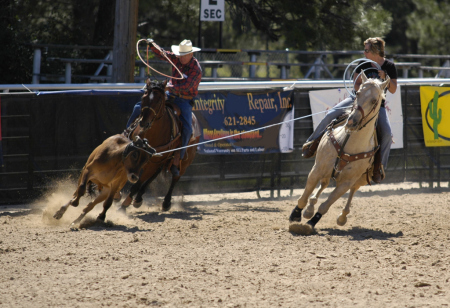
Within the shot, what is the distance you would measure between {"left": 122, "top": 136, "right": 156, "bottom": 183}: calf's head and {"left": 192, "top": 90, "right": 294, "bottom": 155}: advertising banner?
3063 mm

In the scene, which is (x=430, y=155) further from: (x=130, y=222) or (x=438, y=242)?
(x=130, y=222)

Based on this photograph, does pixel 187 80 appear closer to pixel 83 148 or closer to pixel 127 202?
pixel 127 202

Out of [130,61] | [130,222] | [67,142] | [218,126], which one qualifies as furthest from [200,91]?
[130,222]

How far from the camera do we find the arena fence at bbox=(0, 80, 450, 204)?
920 centimetres

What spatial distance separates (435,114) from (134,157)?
23.9 feet

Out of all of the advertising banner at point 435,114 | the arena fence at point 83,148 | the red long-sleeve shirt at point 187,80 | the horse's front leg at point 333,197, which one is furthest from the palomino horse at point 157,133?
the advertising banner at point 435,114

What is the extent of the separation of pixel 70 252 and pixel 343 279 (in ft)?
9.41

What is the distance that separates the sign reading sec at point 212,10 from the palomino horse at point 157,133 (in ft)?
22.6

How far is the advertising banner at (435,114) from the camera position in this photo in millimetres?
11859

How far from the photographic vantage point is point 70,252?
20.1ft

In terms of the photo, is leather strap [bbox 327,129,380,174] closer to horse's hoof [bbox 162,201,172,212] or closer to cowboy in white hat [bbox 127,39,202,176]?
cowboy in white hat [bbox 127,39,202,176]

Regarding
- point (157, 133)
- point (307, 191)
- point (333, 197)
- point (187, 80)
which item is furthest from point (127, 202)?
point (333, 197)

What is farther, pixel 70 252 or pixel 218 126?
pixel 218 126

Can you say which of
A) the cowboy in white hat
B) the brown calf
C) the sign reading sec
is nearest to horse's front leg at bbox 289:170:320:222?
the brown calf
